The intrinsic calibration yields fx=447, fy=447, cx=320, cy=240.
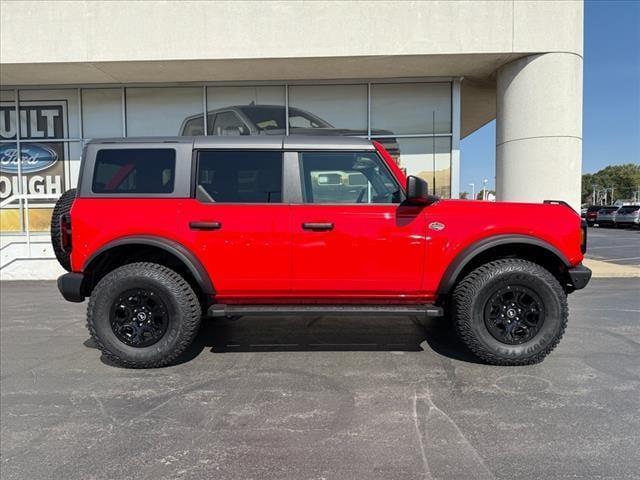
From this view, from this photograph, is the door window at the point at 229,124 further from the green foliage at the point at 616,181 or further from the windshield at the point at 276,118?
the green foliage at the point at 616,181

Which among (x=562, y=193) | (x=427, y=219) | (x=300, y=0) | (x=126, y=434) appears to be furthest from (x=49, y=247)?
(x=562, y=193)

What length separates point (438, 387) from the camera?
3600 millimetres

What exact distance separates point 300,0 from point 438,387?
27.0ft

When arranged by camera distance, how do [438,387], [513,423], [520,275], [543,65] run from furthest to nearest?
[543,65] → [520,275] → [438,387] → [513,423]

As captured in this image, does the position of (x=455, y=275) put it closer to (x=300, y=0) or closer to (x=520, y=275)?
(x=520, y=275)

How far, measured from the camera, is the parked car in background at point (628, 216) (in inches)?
1104

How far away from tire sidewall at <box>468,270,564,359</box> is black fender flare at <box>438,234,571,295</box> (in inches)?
9.6

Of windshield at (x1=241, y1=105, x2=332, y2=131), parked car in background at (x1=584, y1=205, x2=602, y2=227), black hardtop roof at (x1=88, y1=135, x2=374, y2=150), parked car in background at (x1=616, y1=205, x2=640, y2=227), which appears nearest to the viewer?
black hardtop roof at (x1=88, y1=135, x2=374, y2=150)

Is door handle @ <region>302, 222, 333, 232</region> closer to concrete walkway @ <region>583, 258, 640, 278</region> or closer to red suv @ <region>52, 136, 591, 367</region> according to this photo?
red suv @ <region>52, 136, 591, 367</region>

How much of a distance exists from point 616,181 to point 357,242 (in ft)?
343

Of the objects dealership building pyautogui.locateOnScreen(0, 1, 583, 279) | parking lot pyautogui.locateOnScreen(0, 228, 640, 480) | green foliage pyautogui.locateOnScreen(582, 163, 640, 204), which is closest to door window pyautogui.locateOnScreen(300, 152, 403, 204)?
parking lot pyautogui.locateOnScreen(0, 228, 640, 480)

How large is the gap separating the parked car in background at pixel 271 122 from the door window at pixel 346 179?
22.9ft

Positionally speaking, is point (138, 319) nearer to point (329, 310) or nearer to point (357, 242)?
point (329, 310)

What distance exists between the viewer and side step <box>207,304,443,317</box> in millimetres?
3945
